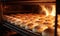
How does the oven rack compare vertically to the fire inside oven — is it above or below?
below

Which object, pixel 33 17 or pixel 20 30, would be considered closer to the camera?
pixel 20 30

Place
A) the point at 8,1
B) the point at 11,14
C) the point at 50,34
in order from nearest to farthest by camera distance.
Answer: the point at 50,34 < the point at 8,1 < the point at 11,14

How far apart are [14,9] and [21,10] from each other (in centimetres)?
8

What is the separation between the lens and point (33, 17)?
1.30 m

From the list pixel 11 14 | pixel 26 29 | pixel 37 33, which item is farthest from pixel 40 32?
pixel 11 14

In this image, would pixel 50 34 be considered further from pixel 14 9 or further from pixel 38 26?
pixel 14 9

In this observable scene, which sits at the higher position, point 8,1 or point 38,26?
point 8,1

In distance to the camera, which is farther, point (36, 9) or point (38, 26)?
point (36, 9)

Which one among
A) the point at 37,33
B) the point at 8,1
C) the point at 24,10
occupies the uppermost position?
the point at 8,1

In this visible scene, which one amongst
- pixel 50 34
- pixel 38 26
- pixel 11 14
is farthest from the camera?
pixel 11 14

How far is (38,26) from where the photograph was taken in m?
1.00

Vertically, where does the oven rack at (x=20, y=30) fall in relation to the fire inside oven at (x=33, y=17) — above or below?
below

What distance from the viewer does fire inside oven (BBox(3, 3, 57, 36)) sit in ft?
3.19

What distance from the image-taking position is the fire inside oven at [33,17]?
0.97 m
